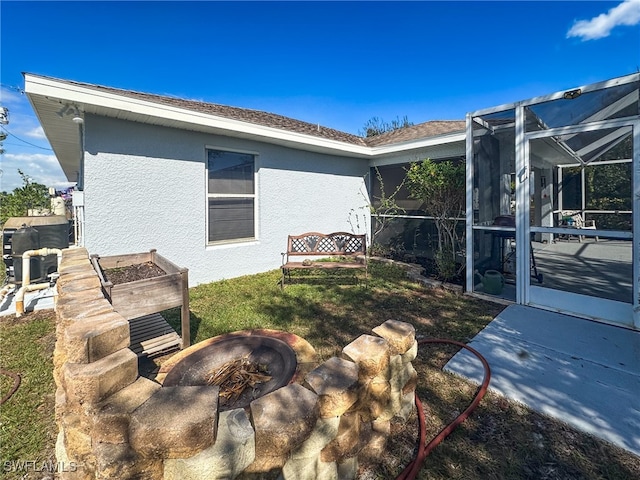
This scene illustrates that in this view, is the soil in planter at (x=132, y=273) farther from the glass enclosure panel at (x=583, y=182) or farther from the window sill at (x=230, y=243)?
the glass enclosure panel at (x=583, y=182)

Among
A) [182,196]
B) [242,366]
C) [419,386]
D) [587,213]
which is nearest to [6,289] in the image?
[182,196]

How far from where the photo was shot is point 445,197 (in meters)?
5.90

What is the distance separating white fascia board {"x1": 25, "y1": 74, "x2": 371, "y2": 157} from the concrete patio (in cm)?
511

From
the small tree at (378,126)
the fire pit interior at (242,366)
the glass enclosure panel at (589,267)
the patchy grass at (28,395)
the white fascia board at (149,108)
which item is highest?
the small tree at (378,126)

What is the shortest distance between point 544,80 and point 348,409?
12.2 m

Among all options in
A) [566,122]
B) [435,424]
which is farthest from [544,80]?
[435,424]

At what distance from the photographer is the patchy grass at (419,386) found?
1766mm

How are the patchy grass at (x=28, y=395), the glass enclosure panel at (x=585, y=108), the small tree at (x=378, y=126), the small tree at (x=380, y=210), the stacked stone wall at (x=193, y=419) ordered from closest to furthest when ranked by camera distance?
the stacked stone wall at (x=193, y=419) < the patchy grass at (x=28, y=395) < the glass enclosure panel at (x=585, y=108) < the small tree at (x=380, y=210) < the small tree at (x=378, y=126)

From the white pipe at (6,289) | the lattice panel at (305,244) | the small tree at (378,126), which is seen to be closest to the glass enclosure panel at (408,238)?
the lattice panel at (305,244)

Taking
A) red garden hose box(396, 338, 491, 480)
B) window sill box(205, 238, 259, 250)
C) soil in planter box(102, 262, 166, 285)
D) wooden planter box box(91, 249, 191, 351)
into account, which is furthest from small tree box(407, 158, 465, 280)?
soil in planter box(102, 262, 166, 285)

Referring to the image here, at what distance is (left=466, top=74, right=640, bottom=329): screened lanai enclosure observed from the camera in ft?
11.7

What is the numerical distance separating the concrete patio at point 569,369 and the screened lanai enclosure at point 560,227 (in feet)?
2.07

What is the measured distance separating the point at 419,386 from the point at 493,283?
10.3 feet

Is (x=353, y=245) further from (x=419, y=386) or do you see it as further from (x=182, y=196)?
(x=419, y=386)
